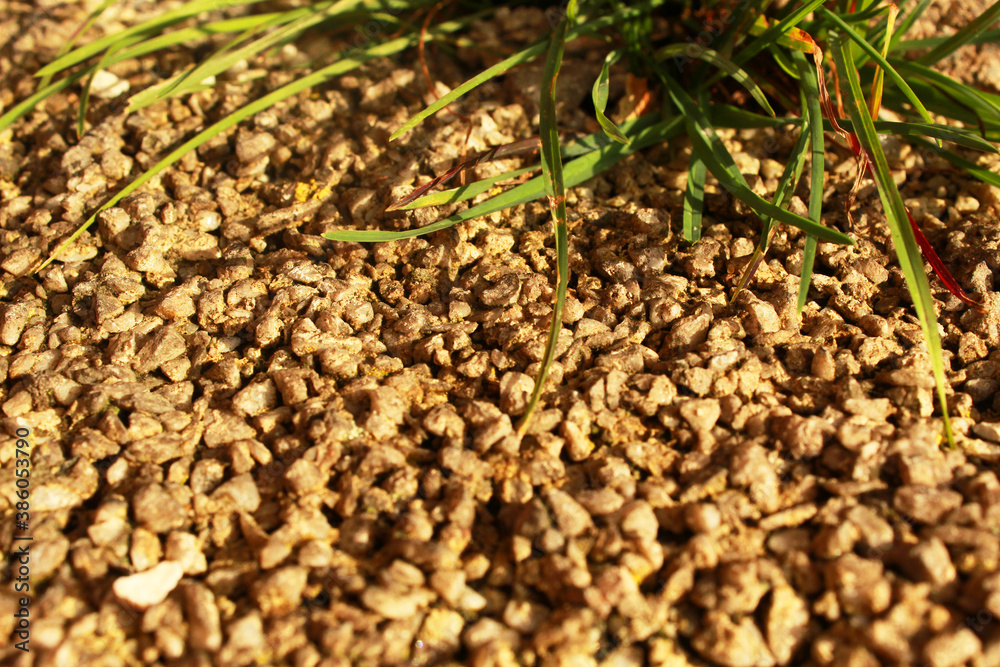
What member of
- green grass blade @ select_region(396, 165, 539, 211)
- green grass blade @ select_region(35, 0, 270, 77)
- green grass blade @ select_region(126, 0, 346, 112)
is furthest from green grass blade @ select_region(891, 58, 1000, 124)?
green grass blade @ select_region(35, 0, 270, 77)

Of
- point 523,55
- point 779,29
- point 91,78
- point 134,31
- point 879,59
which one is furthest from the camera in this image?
point 134,31

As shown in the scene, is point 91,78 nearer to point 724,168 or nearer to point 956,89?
point 724,168

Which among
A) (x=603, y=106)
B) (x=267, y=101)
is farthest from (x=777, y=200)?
(x=267, y=101)

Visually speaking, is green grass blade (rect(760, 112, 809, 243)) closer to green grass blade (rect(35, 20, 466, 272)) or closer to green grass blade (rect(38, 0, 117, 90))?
green grass blade (rect(35, 20, 466, 272))

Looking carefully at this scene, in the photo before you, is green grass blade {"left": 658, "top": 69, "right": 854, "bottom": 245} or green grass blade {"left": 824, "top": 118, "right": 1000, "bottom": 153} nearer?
green grass blade {"left": 658, "top": 69, "right": 854, "bottom": 245}

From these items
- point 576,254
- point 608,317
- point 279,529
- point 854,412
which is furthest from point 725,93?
point 279,529

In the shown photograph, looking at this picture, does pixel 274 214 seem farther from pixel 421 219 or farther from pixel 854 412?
pixel 854 412
